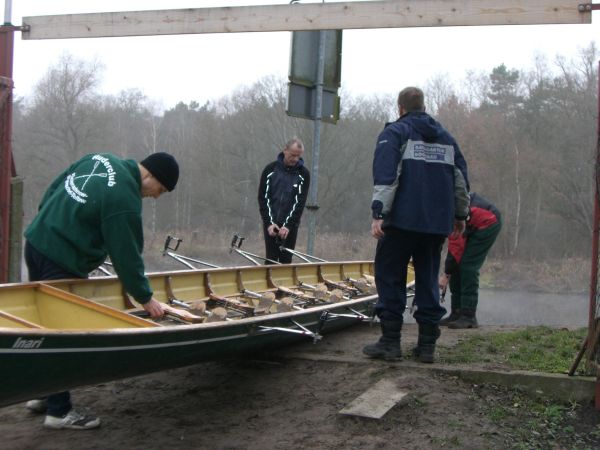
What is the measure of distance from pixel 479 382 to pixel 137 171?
9.21ft

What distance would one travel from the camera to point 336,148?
3584 cm

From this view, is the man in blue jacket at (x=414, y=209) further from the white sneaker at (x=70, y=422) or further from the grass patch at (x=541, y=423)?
the white sneaker at (x=70, y=422)

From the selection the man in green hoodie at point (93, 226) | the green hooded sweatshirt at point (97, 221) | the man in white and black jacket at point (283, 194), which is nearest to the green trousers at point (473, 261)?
the man in white and black jacket at point (283, 194)

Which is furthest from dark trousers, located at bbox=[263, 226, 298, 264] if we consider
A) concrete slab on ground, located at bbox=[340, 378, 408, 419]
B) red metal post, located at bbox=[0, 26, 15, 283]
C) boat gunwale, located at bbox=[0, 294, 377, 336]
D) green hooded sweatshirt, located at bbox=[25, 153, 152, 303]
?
green hooded sweatshirt, located at bbox=[25, 153, 152, 303]

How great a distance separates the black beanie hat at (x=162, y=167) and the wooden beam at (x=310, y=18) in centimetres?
260

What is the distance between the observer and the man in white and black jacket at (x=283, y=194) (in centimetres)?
816

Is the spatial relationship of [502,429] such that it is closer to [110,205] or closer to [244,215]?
[110,205]

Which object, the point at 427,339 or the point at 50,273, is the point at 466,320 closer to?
the point at 427,339

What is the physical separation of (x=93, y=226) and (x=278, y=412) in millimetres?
1783

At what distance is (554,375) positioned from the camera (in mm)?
4738

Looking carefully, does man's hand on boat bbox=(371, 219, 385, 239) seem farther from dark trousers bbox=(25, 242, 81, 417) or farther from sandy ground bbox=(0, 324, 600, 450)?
dark trousers bbox=(25, 242, 81, 417)

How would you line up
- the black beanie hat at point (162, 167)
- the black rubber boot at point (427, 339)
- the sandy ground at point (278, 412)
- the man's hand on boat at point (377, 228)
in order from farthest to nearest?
the black rubber boot at point (427, 339) → the man's hand on boat at point (377, 228) → the black beanie hat at point (162, 167) → the sandy ground at point (278, 412)

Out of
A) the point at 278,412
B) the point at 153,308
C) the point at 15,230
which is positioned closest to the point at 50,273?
the point at 153,308

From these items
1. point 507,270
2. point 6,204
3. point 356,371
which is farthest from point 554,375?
point 507,270
